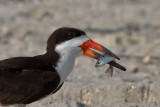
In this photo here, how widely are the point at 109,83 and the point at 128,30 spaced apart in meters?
3.64

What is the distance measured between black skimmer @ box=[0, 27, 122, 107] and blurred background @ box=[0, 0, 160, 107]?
0.46 m

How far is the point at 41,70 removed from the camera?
5.25 meters

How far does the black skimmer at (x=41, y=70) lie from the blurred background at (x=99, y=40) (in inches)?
18.1

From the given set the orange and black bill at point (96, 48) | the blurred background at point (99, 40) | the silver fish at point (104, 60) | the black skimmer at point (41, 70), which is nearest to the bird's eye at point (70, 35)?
the black skimmer at point (41, 70)

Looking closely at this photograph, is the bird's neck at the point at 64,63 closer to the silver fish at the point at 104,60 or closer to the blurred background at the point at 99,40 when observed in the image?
the silver fish at the point at 104,60

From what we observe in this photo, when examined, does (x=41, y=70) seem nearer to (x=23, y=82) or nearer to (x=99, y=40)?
(x=23, y=82)

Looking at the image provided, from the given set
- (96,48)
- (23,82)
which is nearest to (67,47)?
(96,48)

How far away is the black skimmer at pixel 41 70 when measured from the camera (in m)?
5.15

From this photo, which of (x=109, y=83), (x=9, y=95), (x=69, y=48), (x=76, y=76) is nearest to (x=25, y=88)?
(x=9, y=95)

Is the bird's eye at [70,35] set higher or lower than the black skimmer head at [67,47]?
higher

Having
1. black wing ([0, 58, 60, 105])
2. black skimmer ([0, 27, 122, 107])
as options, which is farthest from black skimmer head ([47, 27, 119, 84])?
black wing ([0, 58, 60, 105])

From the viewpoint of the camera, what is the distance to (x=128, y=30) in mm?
10008

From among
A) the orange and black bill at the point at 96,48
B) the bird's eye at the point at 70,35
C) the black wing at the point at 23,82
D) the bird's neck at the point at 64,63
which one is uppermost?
the bird's eye at the point at 70,35

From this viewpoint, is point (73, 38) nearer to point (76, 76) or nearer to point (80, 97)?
point (80, 97)
